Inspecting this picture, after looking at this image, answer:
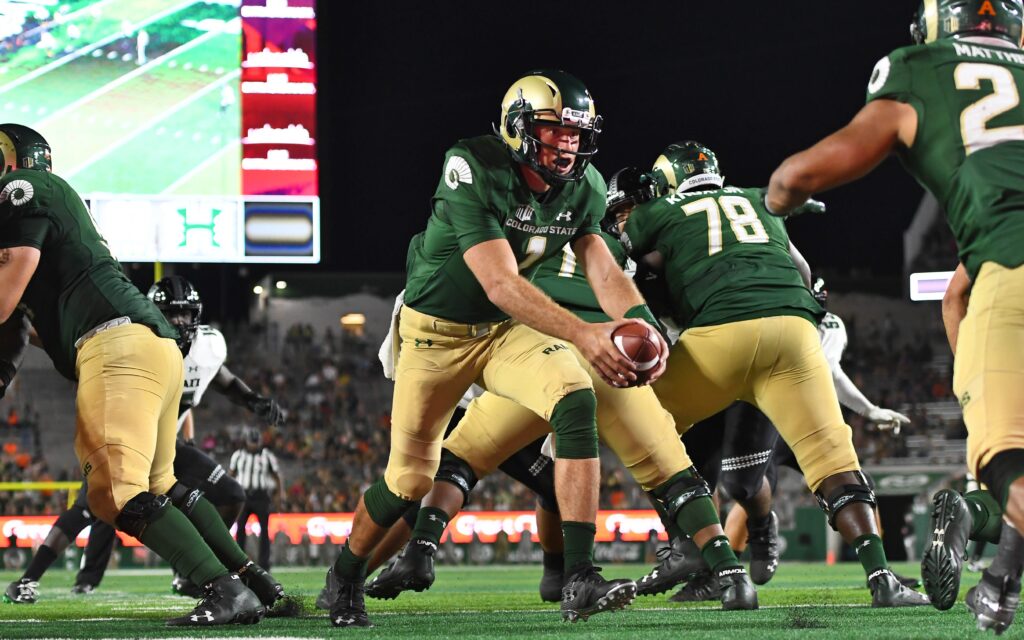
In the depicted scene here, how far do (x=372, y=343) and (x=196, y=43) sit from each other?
12.2 m

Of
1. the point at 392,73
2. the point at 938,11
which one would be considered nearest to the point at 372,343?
the point at 392,73

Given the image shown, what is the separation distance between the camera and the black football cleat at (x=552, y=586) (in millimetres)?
6402

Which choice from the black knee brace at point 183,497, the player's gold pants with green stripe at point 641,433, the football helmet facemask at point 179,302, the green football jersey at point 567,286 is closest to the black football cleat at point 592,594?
the player's gold pants with green stripe at point 641,433

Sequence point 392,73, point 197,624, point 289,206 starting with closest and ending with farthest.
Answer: point 197,624
point 289,206
point 392,73

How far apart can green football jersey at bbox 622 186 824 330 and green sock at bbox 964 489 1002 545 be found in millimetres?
1281

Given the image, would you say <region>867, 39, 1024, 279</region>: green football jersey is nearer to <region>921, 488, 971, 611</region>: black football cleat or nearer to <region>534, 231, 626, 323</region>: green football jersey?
<region>921, 488, 971, 611</region>: black football cleat

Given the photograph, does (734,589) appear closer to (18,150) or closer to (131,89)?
(18,150)

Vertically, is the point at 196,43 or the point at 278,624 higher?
the point at 196,43

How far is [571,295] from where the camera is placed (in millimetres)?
6008

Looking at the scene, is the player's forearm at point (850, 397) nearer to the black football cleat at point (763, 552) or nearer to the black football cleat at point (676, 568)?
the black football cleat at point (763, 552)

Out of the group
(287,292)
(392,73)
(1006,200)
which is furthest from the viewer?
(392,73)

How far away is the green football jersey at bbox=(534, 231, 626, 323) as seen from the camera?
19.6ft

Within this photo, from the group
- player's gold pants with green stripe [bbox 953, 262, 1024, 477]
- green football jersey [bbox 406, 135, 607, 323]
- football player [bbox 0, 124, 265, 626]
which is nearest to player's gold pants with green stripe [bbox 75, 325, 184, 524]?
football player [bbox 0, 124, 265, 626]

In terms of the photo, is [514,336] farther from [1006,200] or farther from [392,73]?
[392,73]
